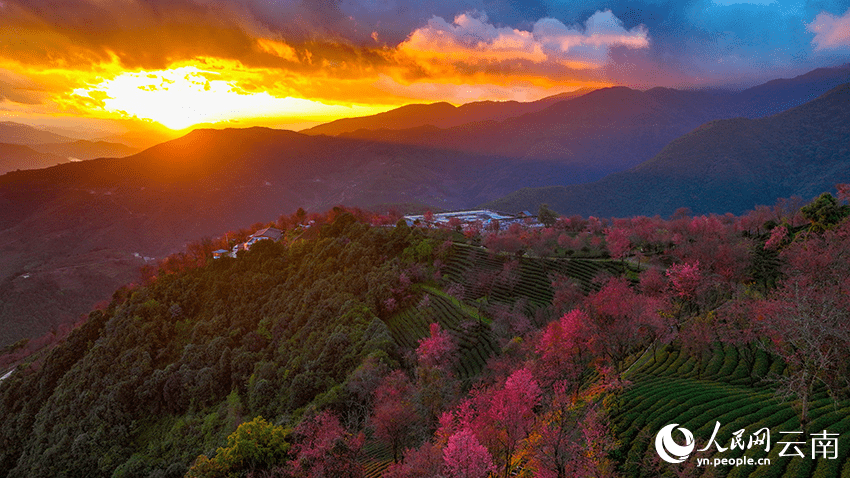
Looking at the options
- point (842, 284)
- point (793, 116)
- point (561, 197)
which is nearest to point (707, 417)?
point (842, 284)

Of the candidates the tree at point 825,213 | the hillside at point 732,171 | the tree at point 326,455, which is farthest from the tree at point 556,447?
the hillside at point 732,171

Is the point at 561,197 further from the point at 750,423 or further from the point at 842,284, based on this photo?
the point at 750,423

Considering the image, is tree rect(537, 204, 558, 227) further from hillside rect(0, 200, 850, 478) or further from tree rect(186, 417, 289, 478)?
tree rect(186, 417, 289, 478)

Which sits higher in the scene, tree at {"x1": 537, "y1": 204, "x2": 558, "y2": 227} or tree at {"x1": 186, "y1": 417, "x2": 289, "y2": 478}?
tree at {"x1": 186, "y1": 417, "x2": 289, "y2": 478}

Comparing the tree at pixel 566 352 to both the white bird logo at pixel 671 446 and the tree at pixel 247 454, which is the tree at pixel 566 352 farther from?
the tree at pixel 247 454

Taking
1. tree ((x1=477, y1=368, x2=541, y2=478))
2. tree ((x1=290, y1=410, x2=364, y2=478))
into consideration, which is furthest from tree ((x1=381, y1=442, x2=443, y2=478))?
tree ((x1=477, y1=368, x2=541, y2=478))

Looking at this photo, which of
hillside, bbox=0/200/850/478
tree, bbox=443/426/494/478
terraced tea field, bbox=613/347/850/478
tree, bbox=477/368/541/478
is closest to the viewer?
terraced tea field, bbox=613/347/850/478
